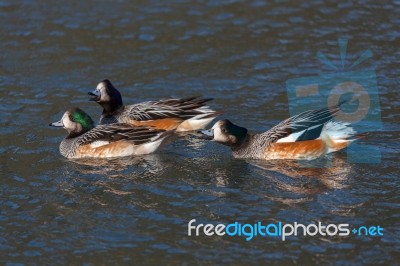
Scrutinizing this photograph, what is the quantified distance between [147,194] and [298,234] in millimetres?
2007

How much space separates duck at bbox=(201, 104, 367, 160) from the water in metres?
0.21

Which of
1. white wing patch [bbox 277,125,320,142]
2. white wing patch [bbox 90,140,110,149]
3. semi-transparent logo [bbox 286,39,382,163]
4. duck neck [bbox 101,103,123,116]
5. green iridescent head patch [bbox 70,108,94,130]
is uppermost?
green iridescent head patch [bbox 70,108,94,130]

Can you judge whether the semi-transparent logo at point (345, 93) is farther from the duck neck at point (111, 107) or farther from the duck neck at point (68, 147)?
the duck neck at point (68, 147)

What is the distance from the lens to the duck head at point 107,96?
12.7m

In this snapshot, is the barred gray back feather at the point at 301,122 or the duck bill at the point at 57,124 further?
the duck bill at the point at 57,124

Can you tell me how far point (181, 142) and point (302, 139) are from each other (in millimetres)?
1762

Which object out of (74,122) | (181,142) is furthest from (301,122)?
(74,122)

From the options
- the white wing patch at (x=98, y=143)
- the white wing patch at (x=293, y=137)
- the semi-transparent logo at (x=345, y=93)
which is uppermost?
the white wing patch at (x=98, y=143)

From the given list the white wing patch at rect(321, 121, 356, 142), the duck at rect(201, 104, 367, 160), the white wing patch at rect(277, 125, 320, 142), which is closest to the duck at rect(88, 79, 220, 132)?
the duck at rect(201, 104, 367, 160)

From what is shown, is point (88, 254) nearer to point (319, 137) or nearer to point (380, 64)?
point (319, 137)

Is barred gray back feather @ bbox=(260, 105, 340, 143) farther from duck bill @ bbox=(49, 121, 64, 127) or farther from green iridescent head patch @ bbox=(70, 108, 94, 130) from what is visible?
duck bill @ bbox=(49, 121, 64, 127)

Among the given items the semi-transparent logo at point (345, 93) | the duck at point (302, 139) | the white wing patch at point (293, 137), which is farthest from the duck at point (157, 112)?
the white wing patch at point (293, 137)

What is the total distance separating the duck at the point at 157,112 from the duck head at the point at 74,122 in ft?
2.31

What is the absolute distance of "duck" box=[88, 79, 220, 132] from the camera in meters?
12.5
